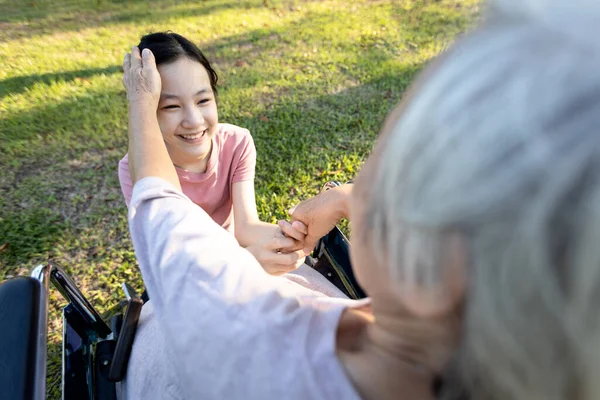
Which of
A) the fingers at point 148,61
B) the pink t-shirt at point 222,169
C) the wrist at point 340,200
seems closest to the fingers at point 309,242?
the wrist at point 340,200

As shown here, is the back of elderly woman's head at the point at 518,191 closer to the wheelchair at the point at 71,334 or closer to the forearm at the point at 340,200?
the wheelchair at the point at 71,334

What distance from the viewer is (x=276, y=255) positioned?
1.59 meters

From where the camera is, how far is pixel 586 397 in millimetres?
496

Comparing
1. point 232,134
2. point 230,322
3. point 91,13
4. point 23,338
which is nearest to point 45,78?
point 91,13

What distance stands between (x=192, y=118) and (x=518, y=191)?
62.7 inches

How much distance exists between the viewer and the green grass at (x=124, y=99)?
112 inches

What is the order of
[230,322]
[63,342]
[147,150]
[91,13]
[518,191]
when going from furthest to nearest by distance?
[91,13] → [63,342] → [147,150] → [230,322] → [518,191]

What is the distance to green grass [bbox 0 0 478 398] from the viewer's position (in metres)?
2.84

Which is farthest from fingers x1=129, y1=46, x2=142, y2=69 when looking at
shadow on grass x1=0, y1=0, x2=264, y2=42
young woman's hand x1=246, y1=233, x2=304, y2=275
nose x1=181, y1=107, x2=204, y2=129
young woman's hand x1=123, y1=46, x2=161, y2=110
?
shadow on grass x1=0, y1=0, x2=264, y2=42

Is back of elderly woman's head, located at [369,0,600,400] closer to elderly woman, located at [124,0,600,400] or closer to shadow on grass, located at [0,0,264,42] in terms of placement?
elderly woman, located at [124,0,600,400]

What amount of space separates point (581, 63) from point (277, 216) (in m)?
2.64

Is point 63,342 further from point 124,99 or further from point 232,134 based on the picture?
point 124,99

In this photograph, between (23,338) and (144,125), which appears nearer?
(23,338)

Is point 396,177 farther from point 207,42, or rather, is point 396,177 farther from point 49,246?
point 207,42
